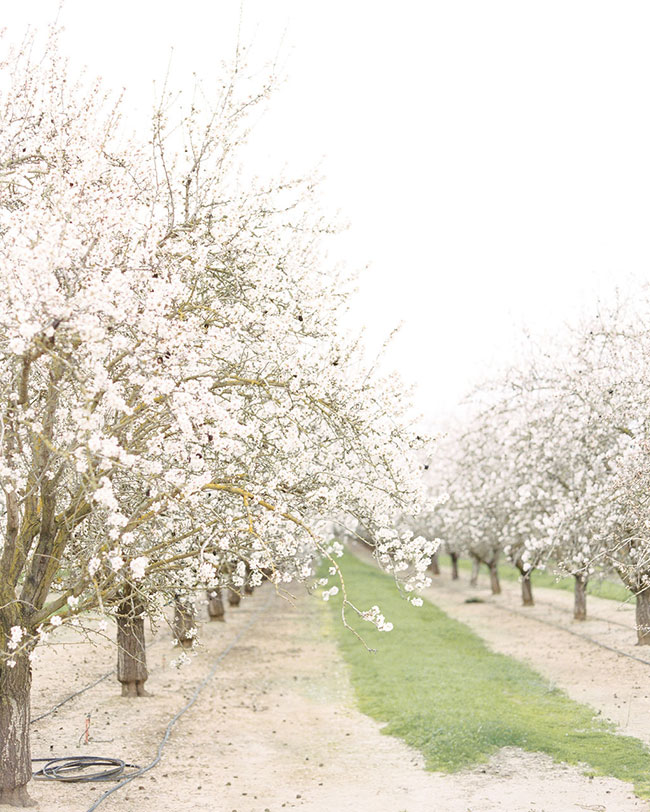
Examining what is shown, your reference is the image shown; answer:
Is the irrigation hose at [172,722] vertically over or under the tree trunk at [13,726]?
under

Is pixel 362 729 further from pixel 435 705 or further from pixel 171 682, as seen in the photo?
pixel 171 682

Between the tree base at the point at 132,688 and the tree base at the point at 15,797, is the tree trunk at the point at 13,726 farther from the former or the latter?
the tree base at the point at 132,688

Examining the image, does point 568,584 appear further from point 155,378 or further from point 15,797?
point 155,378

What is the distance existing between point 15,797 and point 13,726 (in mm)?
1026

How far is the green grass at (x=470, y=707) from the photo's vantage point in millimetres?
14352

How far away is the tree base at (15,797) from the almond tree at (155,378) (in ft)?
0.12

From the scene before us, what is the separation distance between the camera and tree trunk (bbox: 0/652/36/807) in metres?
10.9

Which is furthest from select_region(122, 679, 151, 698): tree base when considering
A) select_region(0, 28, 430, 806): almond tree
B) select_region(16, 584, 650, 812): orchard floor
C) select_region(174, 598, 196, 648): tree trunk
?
select_region(0, 28, 430, 806): almond tree

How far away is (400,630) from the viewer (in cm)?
3186

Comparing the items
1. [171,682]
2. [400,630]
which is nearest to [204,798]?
[171,682]

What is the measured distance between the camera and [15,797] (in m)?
11.2

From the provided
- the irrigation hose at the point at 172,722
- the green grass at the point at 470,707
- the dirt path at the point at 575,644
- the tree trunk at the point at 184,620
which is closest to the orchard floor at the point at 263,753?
the irrigation hose at the point at 172,722

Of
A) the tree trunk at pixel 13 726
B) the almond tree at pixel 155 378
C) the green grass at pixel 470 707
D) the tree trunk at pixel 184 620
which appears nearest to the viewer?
the almond tree at pixel 155 378

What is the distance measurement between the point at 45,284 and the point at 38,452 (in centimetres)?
253
